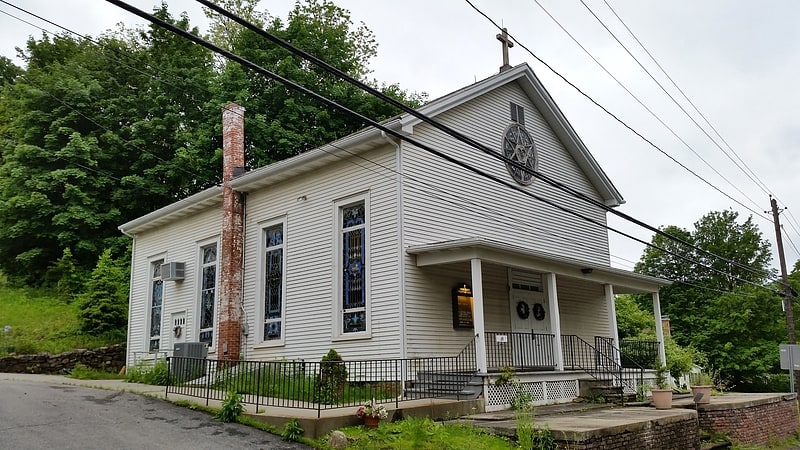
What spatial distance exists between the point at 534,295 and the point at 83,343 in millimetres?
15432

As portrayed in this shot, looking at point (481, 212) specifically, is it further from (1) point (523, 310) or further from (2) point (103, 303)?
(2) point (103, 303)

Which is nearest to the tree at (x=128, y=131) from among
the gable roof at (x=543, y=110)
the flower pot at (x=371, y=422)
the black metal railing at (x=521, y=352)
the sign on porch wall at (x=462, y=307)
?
the gable roof at (x=543, y=110)

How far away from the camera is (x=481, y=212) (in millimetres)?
15344

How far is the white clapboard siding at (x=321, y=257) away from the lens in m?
13.2

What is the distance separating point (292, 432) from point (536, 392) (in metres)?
5.76

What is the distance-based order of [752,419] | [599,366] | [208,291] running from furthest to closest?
1. [208,291]
2. [599,366]
3. [752,419]

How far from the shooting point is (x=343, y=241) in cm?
1445

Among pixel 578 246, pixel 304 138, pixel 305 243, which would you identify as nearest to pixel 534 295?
pixel 578 246

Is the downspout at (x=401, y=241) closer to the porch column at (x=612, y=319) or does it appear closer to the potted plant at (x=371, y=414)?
the potted plant at (x=371, y=414)

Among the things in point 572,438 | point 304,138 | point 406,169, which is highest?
point 304,138

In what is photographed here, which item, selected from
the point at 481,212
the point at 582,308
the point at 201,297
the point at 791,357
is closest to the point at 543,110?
the point at 481,212

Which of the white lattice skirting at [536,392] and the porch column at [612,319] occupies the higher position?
the porch column at [612,319]

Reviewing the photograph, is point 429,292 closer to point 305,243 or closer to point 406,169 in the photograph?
point 406,169

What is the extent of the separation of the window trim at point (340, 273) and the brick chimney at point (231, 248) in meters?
3.40
